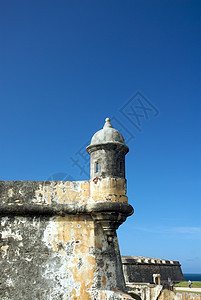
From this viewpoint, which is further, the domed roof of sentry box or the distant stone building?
the domed roof of sentry box

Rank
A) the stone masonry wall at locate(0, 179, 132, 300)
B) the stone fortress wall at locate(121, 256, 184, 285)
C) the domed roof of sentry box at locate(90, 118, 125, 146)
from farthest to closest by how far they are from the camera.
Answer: the stone fortress wall at locate(121, 256, 184, 285) < the domed roof of sentry box at locate(90, 118, 125, 146) < the stone masonry wall at locate(0, 179, 132, 300)

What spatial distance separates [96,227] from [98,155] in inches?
64.8

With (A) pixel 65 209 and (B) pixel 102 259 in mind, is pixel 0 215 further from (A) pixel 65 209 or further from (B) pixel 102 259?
(B) pixel 102 259

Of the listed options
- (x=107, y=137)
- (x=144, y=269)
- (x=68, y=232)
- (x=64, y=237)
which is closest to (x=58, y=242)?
(x=64, y=237)

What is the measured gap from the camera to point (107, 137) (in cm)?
700

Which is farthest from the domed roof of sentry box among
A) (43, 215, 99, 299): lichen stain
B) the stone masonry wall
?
(43, 215, 99, 299): lichen stain

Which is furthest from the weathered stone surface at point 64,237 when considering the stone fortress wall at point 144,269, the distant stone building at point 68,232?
the stone fortress wall at point 144,269

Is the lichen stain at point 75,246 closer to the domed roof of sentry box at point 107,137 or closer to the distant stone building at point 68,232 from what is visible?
the distant stone building at point 68,232

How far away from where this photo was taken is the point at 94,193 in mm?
6746

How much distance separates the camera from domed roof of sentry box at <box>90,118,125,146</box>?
6980 mm

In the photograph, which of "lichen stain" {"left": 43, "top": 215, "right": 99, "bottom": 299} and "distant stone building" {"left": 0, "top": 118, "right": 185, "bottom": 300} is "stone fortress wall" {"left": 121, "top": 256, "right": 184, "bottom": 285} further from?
"lichen stain" {"left": 43, "top": 215, "right": 99, "bottom": 299}

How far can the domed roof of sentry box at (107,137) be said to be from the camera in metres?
6.98

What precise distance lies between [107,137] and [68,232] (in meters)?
2.34

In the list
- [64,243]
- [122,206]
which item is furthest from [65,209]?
[122,206]
